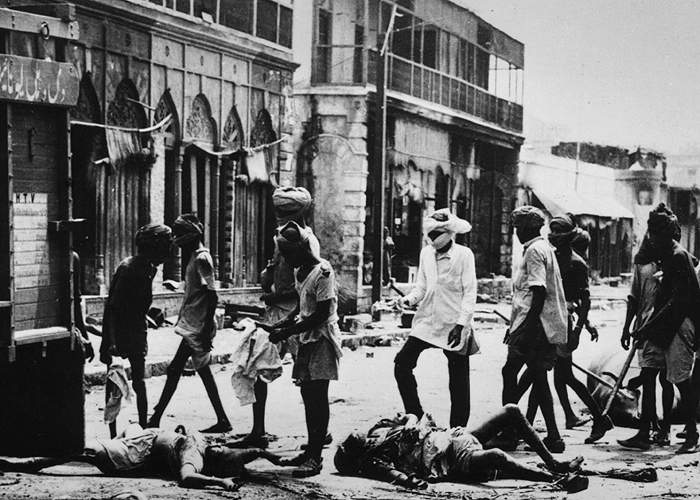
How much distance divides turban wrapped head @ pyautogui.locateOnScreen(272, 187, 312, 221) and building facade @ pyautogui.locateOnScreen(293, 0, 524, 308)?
46.5 ft

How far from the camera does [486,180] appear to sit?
3547 cm

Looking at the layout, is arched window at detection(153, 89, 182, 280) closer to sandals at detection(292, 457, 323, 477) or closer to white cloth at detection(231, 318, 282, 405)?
white cloth at detection(231, 318, 282, 405)

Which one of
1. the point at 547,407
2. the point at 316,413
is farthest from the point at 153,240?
the point at 547,407

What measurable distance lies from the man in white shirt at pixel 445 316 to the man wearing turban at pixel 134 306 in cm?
193

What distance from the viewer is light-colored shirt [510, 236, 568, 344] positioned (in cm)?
841

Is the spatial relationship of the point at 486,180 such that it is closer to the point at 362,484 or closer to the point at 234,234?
the point at 234,234

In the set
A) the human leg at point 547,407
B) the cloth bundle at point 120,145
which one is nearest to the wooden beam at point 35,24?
the human leg at point 547,407

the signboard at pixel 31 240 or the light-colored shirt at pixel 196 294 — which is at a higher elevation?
the signboard at pixel 31 240

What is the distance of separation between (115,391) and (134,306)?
29.7 inches

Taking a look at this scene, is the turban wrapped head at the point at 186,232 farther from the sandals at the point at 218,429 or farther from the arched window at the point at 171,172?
the arched window at the point at 171,172

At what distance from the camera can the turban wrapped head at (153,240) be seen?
8.60 meters

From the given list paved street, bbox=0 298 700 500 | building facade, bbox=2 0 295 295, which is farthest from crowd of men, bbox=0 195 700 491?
building facade, bbox=2 0 295 295

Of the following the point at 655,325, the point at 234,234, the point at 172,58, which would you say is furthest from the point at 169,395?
the point at 234,234

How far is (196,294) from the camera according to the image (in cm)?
907
